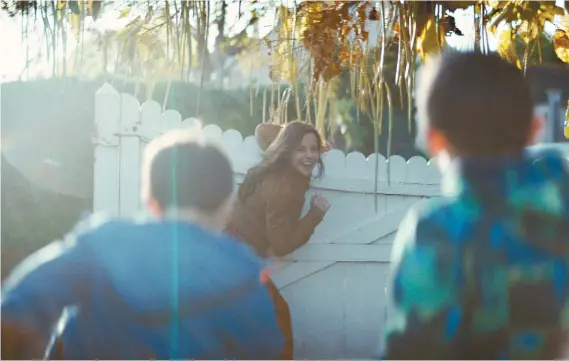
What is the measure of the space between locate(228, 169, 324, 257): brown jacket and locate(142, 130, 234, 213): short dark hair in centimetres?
170

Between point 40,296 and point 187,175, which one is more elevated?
point 187,175

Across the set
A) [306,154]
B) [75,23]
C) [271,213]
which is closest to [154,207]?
[75,23]

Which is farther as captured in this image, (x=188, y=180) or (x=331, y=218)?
(x=331, y=218)

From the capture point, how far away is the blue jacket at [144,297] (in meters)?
1.22

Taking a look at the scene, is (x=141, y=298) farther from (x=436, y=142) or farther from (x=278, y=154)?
(x=278, y=154)

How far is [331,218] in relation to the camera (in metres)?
3.82

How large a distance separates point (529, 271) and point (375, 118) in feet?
2.27

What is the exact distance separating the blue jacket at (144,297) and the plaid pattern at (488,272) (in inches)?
10.5

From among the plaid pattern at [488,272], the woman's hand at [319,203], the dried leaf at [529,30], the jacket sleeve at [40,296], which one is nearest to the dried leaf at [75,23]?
the jacket sleeve at [40,296]

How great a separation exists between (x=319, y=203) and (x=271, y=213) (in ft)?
1.11

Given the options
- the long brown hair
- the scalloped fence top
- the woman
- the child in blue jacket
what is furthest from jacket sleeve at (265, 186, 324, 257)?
the child in blue jacket

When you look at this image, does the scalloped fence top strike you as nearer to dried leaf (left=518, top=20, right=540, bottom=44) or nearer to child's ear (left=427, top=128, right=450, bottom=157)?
dried leaf (left=518, top=20, right=540, bottom=44)

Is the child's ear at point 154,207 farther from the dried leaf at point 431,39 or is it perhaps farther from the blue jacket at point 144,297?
the dried leaf at point 431,39

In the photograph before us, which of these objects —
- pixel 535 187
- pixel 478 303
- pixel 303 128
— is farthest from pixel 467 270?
pixel 303 128
